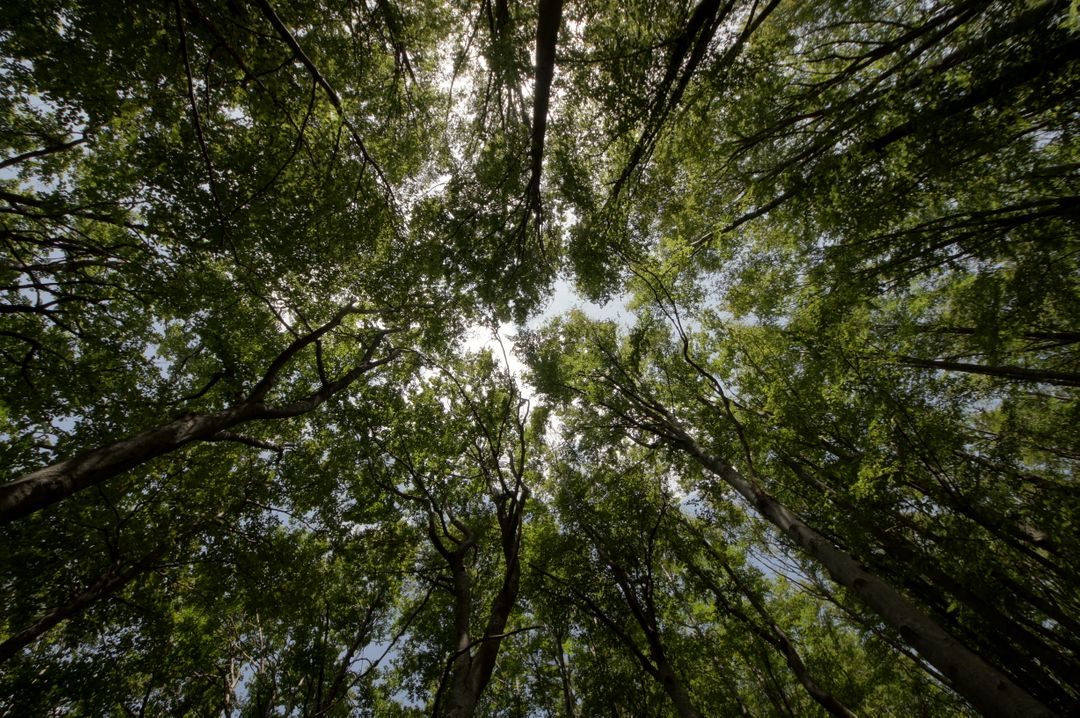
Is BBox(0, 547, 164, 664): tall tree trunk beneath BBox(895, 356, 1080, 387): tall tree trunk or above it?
beneath

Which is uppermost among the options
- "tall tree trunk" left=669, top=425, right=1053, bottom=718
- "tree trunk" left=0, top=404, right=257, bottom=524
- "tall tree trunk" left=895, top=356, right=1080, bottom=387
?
"tall tree trunk" left=895, top=356, right=1080, bottom=387

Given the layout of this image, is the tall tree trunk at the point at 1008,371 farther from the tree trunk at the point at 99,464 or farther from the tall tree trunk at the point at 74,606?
the tall tree trunk at the point at 74,606

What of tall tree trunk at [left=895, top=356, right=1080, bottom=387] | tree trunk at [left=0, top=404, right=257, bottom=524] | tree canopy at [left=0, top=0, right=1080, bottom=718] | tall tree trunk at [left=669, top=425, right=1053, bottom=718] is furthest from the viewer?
tall tree trunk at [left=895, top=356, right=1080, bottom=387]

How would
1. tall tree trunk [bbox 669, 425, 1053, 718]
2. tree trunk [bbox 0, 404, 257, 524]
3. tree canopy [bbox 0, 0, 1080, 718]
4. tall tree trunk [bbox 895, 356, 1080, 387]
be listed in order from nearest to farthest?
tree trunk [bbox 0, 404, 257, 524], tall tree trunk [bbox 669, 425, 1053, 718], tree canopy [bbox 0, 0, 1080, 718], tall tree trunk [bbox 895, 356, 1080, 387]

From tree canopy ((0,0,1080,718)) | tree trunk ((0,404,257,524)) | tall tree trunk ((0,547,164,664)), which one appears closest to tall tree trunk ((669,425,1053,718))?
tree canopy ((0,0,1080,718))

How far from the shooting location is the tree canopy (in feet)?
16.3

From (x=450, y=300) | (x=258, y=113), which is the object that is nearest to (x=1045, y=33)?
(x=450, y=300)

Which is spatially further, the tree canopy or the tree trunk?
the tree canopy

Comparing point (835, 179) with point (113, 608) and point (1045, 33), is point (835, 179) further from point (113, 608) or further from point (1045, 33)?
point (113, 608)

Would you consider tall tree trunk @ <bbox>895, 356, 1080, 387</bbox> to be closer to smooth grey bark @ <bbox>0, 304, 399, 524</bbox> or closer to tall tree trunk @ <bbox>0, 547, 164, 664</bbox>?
smooth grey bark @ <bbox>0, 304, 399, 524</bbox>

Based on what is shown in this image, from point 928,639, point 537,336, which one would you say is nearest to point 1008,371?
point 928,639

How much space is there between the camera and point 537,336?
37.2ft

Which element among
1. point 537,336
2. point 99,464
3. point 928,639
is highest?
point 537,336

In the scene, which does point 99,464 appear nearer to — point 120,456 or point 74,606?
point 120,456
